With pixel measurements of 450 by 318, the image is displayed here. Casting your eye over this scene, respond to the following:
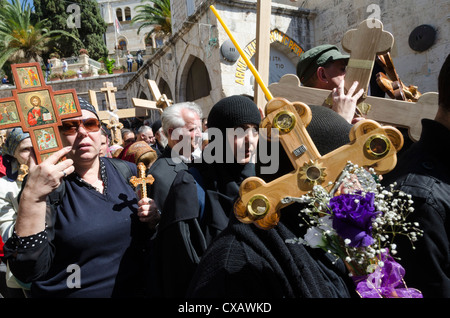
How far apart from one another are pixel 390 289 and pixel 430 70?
8681 millimetres

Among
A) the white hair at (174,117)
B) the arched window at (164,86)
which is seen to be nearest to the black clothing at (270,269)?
the white hair at (174,117)

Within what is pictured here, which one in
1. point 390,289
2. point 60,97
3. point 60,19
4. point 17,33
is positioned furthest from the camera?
point 60,19

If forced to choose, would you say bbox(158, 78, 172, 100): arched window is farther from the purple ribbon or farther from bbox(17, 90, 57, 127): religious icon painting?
the purple ribbon

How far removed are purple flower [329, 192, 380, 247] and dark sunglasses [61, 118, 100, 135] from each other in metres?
1.68

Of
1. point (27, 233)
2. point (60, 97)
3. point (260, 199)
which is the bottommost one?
point (27, 233)

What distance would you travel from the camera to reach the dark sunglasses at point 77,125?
2.17 metres

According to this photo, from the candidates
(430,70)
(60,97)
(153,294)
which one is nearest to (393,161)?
(153,294)

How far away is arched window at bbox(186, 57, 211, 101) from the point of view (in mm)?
12628

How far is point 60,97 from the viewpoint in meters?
2.07

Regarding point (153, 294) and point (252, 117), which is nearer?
point (153, 294)

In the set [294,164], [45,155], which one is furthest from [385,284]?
[45,155]

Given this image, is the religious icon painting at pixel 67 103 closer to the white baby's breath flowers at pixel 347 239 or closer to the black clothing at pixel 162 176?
the black clothing at pixel 162 176

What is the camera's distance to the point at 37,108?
6.63 ft

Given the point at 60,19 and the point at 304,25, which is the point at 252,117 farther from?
the point at 60,19
